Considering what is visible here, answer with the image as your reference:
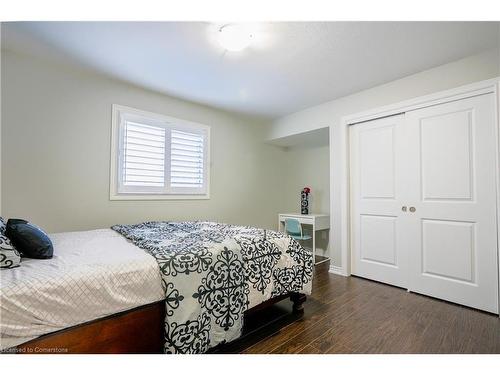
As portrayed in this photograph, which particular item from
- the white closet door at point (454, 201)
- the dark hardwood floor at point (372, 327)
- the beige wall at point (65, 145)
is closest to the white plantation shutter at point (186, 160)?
the beige wall at point (65, 145)

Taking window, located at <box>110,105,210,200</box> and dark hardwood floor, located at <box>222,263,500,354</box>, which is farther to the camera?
window, located at <box>110,105,210,200</box>

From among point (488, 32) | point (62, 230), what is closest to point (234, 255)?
point (62, 230)


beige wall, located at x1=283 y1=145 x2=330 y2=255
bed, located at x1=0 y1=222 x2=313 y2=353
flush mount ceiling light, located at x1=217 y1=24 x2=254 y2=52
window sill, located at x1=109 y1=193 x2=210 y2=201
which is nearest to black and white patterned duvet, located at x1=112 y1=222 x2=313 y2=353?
bed, located at x1=0 y1=222 x2=313 y2=353

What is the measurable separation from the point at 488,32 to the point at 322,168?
2.64 metres

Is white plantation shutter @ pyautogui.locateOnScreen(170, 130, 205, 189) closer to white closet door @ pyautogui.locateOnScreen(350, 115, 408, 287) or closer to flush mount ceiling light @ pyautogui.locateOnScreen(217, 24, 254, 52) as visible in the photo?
flush mount ceiling light @ pyautogui.locateOnScreen(217, 24, 254, 52)

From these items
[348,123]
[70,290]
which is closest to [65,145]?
[70,290]

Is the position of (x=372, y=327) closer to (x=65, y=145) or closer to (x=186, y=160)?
(x=186, y=160)

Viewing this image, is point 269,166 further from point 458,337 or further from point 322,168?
point 458,337

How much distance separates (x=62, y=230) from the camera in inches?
101

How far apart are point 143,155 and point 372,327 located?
304 cm

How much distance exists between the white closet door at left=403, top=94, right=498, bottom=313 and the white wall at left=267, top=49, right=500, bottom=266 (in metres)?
0.23

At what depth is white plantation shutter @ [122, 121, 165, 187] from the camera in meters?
3.01

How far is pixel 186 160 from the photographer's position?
352 centimetres
